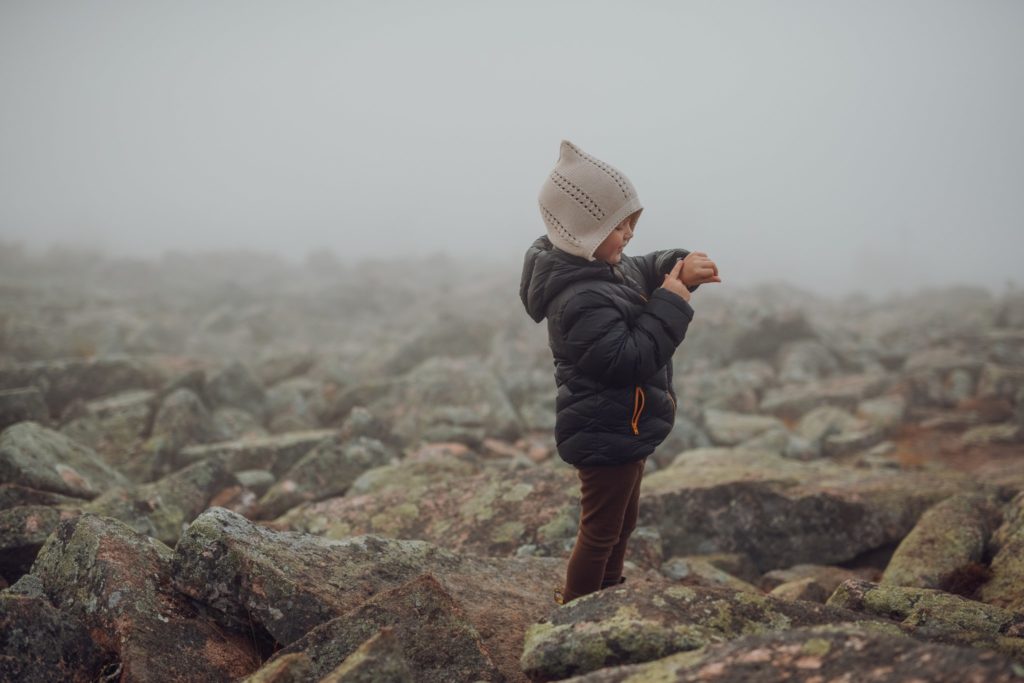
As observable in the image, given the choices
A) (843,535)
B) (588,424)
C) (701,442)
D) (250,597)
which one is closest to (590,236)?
(588,424)

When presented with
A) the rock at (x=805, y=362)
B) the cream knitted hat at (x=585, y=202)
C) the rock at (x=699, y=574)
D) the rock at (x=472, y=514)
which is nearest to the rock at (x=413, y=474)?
the rock at (x=472, y=514)

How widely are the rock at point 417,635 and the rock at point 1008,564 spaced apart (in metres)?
4.38

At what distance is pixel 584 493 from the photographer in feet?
16.6

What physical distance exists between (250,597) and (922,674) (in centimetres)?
407

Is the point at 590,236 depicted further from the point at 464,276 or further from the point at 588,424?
the point at 464,276

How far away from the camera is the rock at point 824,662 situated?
2.74 meters

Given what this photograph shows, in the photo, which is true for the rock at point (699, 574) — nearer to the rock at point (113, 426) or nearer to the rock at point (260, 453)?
the rock at point (260, 453)

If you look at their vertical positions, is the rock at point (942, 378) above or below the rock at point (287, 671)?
above

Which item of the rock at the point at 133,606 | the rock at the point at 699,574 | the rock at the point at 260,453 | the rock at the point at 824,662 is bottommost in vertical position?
the rock at the point at 260,453

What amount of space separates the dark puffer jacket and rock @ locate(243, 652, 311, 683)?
215 cm

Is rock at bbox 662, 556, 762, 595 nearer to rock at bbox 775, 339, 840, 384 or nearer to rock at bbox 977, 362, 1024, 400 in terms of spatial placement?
rock at bbox 977, 362, 1024, 400

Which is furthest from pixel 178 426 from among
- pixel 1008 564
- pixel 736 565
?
pixel 1008 564

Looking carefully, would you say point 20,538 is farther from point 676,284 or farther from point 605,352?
point 676,284

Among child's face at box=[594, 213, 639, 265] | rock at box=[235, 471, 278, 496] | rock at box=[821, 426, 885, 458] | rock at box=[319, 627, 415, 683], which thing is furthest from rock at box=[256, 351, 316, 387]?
rock at box=[319, 627, 415, 683]
